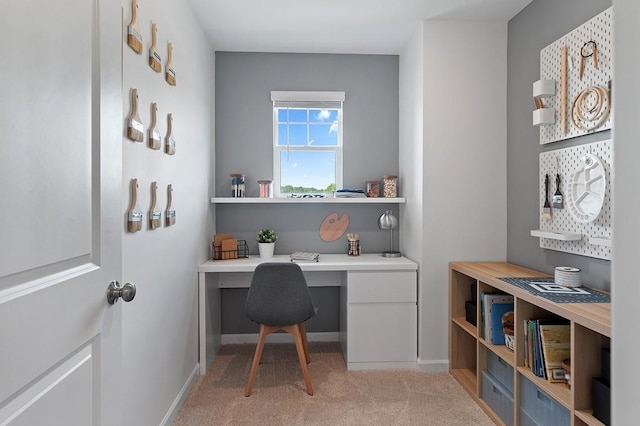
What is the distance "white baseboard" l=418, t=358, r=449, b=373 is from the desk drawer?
46 centimetres

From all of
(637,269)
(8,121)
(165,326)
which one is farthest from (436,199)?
(8,121)

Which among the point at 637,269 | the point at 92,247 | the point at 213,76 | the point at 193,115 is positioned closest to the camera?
the point at 637,269

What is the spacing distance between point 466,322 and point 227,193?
2.17 metres

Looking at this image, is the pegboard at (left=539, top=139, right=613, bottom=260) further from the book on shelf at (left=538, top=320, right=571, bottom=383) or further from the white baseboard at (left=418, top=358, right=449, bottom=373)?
the white baseboard at (left=418, top=358, right=449, bottom=373)

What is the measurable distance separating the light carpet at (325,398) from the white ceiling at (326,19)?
2540mm

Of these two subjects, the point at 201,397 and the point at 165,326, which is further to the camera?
the point at 201,397

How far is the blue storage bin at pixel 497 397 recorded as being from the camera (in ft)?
7.00

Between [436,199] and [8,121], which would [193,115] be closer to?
[436,199]

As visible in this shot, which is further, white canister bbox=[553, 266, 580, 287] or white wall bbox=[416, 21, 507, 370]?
white wall bbox=[416, 21, 507, 370]

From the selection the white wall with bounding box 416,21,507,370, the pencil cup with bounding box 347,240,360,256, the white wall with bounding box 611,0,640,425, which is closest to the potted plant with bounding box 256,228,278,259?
the pencil cup with bounding box 347,240,360,256

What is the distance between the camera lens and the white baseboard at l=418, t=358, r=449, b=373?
9.51ft

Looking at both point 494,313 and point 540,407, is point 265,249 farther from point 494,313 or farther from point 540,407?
point 540,407

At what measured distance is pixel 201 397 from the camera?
250 cm

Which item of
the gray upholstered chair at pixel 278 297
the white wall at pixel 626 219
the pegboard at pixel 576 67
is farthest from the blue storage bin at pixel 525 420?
the white wall at pixel 626 219
